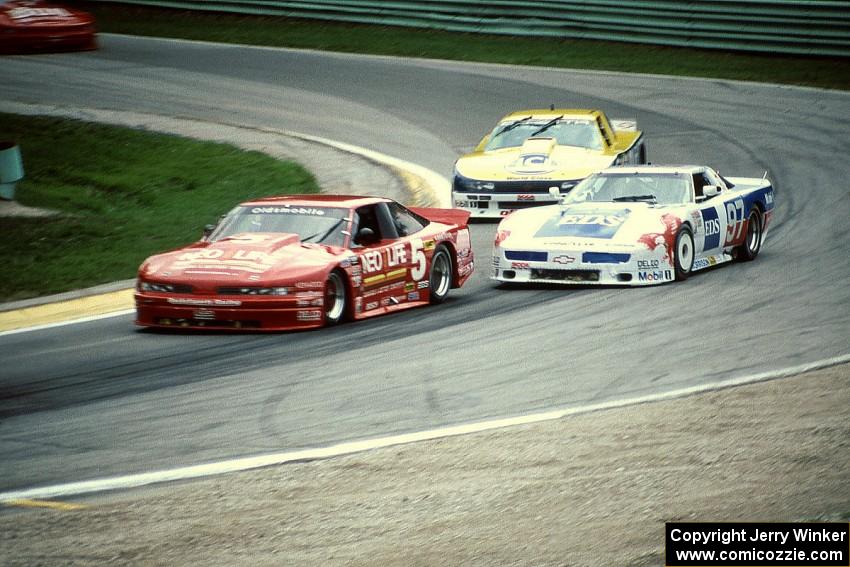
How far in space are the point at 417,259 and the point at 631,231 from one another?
2129 mm

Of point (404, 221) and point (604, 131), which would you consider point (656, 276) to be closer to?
point (404, 221)

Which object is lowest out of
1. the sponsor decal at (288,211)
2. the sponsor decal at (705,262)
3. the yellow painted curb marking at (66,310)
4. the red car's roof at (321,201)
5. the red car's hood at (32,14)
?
the yellow painted curb marking at (66,310)

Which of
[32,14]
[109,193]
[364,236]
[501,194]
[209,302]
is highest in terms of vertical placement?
[32,14]

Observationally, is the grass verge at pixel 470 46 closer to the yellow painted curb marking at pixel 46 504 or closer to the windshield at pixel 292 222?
the windshield at pixel 292 222

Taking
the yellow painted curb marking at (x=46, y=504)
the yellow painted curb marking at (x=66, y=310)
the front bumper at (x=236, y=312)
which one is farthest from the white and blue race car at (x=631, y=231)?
the yellow painted curb marking at (x=46, y=504)

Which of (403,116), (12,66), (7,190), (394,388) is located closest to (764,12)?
(403,116)

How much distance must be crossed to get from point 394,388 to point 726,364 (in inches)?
95.1

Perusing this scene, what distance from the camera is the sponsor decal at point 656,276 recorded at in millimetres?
14258

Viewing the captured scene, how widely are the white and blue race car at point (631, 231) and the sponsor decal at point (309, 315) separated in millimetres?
2727

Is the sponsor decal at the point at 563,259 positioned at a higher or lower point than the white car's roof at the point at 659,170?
lower

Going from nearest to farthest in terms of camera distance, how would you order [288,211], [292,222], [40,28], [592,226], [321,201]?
[292,222] < [288,211] < [321,201] < [592,226] < [40,28]

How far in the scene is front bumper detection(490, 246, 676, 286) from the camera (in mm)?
14195

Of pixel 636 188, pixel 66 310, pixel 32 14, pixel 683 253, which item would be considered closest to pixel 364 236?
pixel 66 310

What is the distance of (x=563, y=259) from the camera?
561 inches
